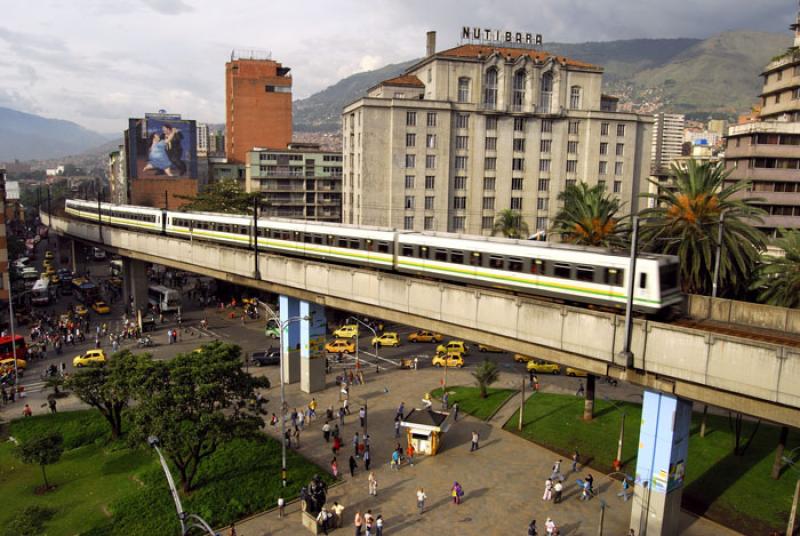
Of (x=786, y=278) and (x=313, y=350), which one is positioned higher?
(x=786, y=278)

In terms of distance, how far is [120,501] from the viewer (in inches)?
1180

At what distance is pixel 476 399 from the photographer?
147ft

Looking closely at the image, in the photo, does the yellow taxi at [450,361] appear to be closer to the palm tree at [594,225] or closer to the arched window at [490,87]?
the palm tree at [594,225]

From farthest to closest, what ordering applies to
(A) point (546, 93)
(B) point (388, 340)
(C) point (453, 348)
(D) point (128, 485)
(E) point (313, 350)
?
(A) point (546, 93) < (B) point (388, 340) < (C) point (453, 348) < (E) point (313, 350) < (D) point (128, 485)

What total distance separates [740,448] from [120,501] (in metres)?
36.1

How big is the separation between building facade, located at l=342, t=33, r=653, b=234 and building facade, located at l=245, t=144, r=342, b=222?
25.1 meters

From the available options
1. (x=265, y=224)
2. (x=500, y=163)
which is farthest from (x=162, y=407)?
(x=500, y=163)

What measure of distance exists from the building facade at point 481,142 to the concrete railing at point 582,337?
110 ft

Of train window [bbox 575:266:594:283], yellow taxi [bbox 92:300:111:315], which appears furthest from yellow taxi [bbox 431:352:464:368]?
yellow taxi [bbox 92:300:111:315]

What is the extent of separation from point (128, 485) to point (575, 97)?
70428 millimetres

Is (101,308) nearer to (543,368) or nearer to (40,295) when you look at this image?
(40,295)

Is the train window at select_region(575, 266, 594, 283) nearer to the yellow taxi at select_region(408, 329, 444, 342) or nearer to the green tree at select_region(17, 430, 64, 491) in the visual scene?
the green tree at select_region(17, 430, 64, 491)

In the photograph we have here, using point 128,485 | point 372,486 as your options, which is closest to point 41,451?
point 128,485

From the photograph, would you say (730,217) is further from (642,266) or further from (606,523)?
(606,523)
